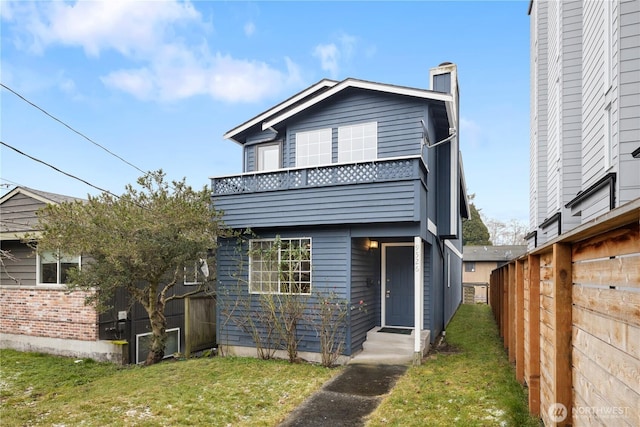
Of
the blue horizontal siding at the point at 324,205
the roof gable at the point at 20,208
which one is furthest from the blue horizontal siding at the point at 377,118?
the roof gable at the point at 20,208

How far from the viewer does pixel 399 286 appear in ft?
36.3

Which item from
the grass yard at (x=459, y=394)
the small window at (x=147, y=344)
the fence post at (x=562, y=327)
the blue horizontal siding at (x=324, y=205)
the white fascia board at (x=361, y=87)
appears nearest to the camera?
the fence post at (x=562, y=327)

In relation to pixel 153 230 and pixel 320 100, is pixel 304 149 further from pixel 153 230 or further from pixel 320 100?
pixel 153 230

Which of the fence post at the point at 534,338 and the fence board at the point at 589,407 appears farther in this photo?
the fence post at the point at 534,338

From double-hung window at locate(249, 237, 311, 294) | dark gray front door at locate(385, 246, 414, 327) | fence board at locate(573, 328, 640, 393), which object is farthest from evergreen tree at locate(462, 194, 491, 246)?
fence board at locate(573, 328, 640, 393)

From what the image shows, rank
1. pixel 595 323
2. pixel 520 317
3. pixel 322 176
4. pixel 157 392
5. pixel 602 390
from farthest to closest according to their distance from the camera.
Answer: pixel 322 176 < pixel 157 392 < pixel 520 317 < pixel 595 323 < pixel 602 390

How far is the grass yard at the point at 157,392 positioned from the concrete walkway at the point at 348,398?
243 mm

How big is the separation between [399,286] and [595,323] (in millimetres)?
8568

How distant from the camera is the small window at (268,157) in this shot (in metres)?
11.8

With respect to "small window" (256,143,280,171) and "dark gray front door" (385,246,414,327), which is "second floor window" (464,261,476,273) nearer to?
"dark gray front door" (385,246,414,327)

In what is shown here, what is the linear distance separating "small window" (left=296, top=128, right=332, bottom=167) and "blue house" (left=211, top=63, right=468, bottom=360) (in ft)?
0.09

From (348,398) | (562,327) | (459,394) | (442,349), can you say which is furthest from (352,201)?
(562,327)

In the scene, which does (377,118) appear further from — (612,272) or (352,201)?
(612,272)

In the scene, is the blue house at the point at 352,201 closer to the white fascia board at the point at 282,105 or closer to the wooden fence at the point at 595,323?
the white fascia board at the point at 282,105
